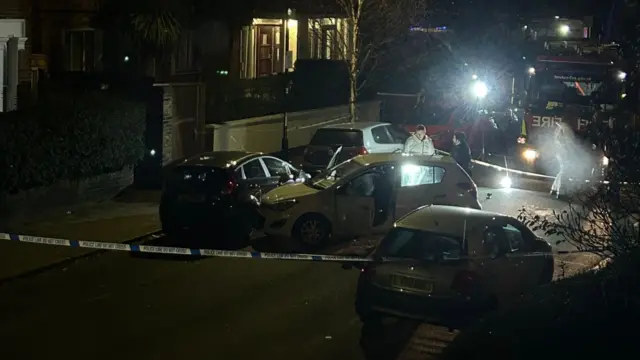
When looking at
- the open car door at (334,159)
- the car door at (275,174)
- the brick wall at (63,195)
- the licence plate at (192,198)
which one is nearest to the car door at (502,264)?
the licence plate at (192,198)

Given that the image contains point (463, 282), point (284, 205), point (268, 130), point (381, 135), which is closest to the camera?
point (463, 282)

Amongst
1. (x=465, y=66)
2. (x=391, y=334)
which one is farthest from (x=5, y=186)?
(x=465, y=66)

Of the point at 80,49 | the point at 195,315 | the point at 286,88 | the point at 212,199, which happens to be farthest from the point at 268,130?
the point at 195,315

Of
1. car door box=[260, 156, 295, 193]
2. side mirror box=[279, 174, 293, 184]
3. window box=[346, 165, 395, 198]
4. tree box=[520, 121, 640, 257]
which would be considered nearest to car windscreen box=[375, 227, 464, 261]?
tree box=[520, 121, 640, 257]

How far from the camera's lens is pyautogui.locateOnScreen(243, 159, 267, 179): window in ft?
58.3

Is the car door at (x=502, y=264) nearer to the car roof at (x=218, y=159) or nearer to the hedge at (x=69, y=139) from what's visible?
the car roof at (x=218, y=159)

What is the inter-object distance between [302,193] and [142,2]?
40.6ft

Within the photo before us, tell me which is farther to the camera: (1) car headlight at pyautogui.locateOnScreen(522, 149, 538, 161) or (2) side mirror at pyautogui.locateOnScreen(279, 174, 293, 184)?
(1) car headlight at pyautogui.locateOnScreen(522, 149, 538, 161)

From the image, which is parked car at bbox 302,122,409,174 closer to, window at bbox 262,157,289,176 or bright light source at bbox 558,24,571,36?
window at bbox 262,157,289,176

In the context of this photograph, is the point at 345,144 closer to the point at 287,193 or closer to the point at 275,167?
the point at 275,167

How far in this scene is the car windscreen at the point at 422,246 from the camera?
11.2 metres

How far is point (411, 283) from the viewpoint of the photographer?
36.1 feet

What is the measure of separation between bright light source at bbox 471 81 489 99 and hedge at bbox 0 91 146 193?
22531 millimetres

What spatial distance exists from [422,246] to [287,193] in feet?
19.1
